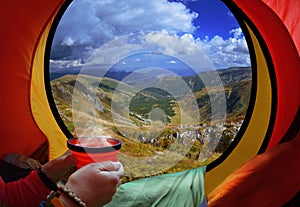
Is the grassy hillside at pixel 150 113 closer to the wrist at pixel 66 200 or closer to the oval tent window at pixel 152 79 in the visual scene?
the oval tent window at pixel 152 79

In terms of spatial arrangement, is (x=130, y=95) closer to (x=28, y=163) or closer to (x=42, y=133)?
(x=42, y=133)

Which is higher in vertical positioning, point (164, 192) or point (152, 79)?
point (152, 79)

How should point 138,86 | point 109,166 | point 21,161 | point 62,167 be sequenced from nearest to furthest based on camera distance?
1. point 109,166
2. point 62,167
3. point 21,161
4. point 138,86

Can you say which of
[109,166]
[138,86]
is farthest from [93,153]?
[138,86]

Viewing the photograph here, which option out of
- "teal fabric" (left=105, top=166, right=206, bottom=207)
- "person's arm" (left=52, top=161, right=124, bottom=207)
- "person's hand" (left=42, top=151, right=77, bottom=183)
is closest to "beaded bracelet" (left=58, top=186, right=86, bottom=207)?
"person's arm" (left=52, top=161, right=124, bottom=207)

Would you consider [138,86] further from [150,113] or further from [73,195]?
[73,195]

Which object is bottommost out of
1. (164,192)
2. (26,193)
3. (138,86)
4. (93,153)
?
(164,192)

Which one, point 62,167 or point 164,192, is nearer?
point 62,167
